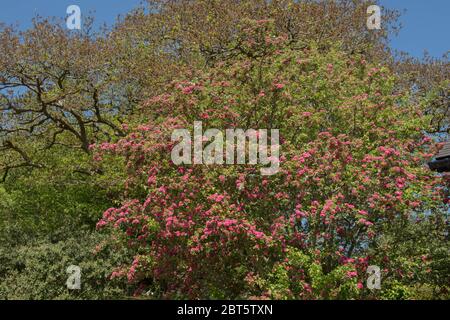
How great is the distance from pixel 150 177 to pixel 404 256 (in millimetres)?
5849

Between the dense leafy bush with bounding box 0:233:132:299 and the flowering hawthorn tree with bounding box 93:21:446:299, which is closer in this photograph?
the flowering hawthorn tree with bounding box 93:21:446:299

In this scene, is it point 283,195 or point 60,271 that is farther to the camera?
point 60,271

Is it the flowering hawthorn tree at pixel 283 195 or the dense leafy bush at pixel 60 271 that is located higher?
the flowering hawthorn tree at pixel 283 195

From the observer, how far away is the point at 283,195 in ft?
42.6

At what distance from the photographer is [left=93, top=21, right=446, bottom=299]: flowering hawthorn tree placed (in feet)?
42.0

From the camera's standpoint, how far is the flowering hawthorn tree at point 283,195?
12.8 metres

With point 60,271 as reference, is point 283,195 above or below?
above

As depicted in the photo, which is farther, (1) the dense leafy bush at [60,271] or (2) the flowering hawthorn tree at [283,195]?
(1) the dense leafy bush at [60,271]

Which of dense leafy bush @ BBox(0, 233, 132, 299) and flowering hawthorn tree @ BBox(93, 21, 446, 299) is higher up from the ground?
flowering hawthorn tree @ BBox(93, 21, 446, 299)

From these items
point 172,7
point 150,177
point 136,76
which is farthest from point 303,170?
point 172,7

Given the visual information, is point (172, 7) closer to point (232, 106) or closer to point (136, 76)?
point (136, 76)

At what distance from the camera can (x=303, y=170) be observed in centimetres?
1286

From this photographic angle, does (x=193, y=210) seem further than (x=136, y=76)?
No
